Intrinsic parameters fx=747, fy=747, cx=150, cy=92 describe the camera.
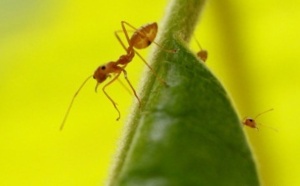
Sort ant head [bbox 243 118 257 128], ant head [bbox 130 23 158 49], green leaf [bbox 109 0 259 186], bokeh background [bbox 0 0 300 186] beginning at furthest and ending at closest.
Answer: bokeh background [bbox 0 0 300 186] < ant head [bbox 243 118 257 128] < ant head [bbox 130 23 158 49] < green leaf [bbox 109 0 259 186]

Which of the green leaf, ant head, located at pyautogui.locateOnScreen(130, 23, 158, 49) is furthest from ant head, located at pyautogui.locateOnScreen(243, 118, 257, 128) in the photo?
the green leaf

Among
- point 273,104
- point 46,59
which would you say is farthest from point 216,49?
point 46,59

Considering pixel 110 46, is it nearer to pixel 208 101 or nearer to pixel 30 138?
pixel 30 138

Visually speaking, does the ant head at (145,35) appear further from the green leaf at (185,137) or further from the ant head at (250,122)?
the green leaf at (185,137)

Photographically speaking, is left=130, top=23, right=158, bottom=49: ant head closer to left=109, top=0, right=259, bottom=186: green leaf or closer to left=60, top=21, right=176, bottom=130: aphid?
left=60, top=21, right=176, bottom=130: aphid

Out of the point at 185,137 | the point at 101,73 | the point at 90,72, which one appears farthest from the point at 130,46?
the point at 185,137

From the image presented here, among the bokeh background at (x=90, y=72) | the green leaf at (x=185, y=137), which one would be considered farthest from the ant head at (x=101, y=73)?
the green leaf at (x=185, y=137)
